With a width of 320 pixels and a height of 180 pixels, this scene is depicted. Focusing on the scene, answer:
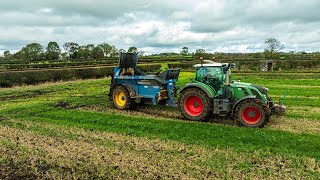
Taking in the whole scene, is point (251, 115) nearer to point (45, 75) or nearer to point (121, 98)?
point (121, 98)

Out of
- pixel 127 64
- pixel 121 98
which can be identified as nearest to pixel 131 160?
pixel 121 98

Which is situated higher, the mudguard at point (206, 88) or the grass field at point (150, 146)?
the mudguard at point (206, 88)

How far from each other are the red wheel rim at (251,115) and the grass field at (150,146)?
1.63ft

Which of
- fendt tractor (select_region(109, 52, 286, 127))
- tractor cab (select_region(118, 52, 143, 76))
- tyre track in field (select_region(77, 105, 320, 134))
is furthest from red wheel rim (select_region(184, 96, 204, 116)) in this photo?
tractor cab (select_region(118, 52, 143, 76))

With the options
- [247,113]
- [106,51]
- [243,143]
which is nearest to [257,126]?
[247,113]

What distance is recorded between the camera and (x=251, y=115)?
35.7 feet

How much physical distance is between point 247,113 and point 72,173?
639 cm

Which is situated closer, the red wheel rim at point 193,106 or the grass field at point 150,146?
the grass field at point 150,146

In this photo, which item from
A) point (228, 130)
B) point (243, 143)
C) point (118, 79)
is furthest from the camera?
point (118, 79)

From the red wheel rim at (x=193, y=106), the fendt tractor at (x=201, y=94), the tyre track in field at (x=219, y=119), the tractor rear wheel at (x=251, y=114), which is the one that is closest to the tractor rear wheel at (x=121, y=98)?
the fendt tractor at (x=201, y=94)

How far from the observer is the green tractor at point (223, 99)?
35.5 feet

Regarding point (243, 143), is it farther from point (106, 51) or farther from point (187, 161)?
point (106, 51)

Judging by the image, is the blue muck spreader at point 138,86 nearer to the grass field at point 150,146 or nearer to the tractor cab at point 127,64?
the tractor cab at point 127,64

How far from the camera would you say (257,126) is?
1068 centimetres
